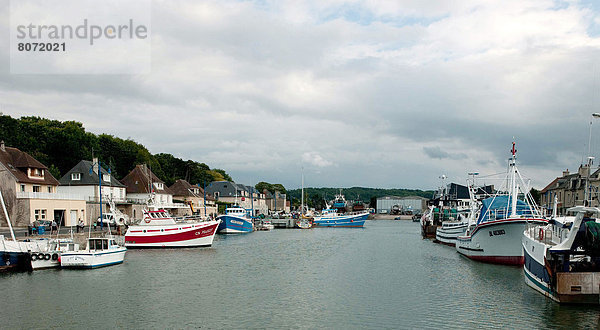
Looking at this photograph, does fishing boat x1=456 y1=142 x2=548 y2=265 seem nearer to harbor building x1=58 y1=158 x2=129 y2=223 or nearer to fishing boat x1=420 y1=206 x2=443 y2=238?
fishing boat x1=420 y1=206 x2=443 y2=238

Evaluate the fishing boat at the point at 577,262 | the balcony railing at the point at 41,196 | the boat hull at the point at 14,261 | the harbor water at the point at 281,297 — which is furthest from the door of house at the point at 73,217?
the fishing boat at the point at 577,262

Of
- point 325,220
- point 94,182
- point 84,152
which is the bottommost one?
point 325,220

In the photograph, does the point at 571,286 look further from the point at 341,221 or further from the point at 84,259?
the point at 341,221

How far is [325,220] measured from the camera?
118 metres

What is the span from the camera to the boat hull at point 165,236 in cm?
5197

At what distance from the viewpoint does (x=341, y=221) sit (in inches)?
4643

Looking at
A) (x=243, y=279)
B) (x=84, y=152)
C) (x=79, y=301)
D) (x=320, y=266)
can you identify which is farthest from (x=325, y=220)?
(x=79, y=301)

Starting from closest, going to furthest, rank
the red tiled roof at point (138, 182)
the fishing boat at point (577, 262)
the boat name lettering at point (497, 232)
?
1. the fishing boat at point (577, 262)
2. the boat name lettering at point (497, 232)
3. the red tiled roof at point (138, 182)

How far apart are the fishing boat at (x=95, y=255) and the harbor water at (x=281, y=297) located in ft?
2.37

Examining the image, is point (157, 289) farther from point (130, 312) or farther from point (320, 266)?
point (320, 266)

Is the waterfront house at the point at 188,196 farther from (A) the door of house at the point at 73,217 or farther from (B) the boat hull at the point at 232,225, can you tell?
(A) the door of house at the point at 73,217

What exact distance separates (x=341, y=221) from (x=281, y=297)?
299 ft

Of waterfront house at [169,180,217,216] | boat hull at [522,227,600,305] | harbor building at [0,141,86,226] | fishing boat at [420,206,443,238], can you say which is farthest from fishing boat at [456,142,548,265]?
waterfront house at [169,180,217,216]

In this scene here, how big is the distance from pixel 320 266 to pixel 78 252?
1795 cm
